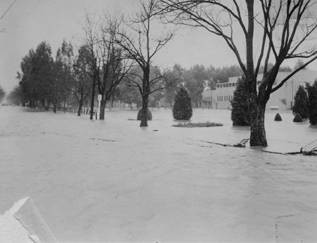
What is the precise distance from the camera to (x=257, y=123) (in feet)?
32.3

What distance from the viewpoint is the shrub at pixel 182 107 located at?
93.9 ft

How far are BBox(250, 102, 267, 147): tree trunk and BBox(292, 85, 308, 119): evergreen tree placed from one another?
1844cm

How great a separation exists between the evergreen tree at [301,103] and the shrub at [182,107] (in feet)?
27.8

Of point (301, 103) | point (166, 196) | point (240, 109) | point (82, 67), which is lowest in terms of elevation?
point (166, 196)

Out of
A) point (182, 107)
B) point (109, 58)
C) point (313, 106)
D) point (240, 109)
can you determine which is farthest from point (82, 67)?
point (313, 106)

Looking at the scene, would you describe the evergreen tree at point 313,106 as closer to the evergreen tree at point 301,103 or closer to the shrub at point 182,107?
the evergreen tree at point 301,103

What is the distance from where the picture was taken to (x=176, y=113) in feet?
94.3

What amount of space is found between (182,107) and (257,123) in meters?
19.1

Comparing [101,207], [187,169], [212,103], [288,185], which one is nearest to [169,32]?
[187,169]

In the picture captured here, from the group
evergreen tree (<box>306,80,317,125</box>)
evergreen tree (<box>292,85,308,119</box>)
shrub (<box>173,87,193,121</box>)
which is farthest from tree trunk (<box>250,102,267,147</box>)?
shrub (<box>173,87,193,121</box>)

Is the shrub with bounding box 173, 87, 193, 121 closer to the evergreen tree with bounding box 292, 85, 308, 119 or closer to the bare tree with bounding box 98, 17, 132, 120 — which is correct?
the bare tree with bounding box 98, 17, 132, 120

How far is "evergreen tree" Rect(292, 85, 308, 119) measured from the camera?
86.9ft

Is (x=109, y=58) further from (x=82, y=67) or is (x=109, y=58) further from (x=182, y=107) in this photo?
(x=182, y=107)

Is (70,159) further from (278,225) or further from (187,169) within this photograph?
(278,225)
